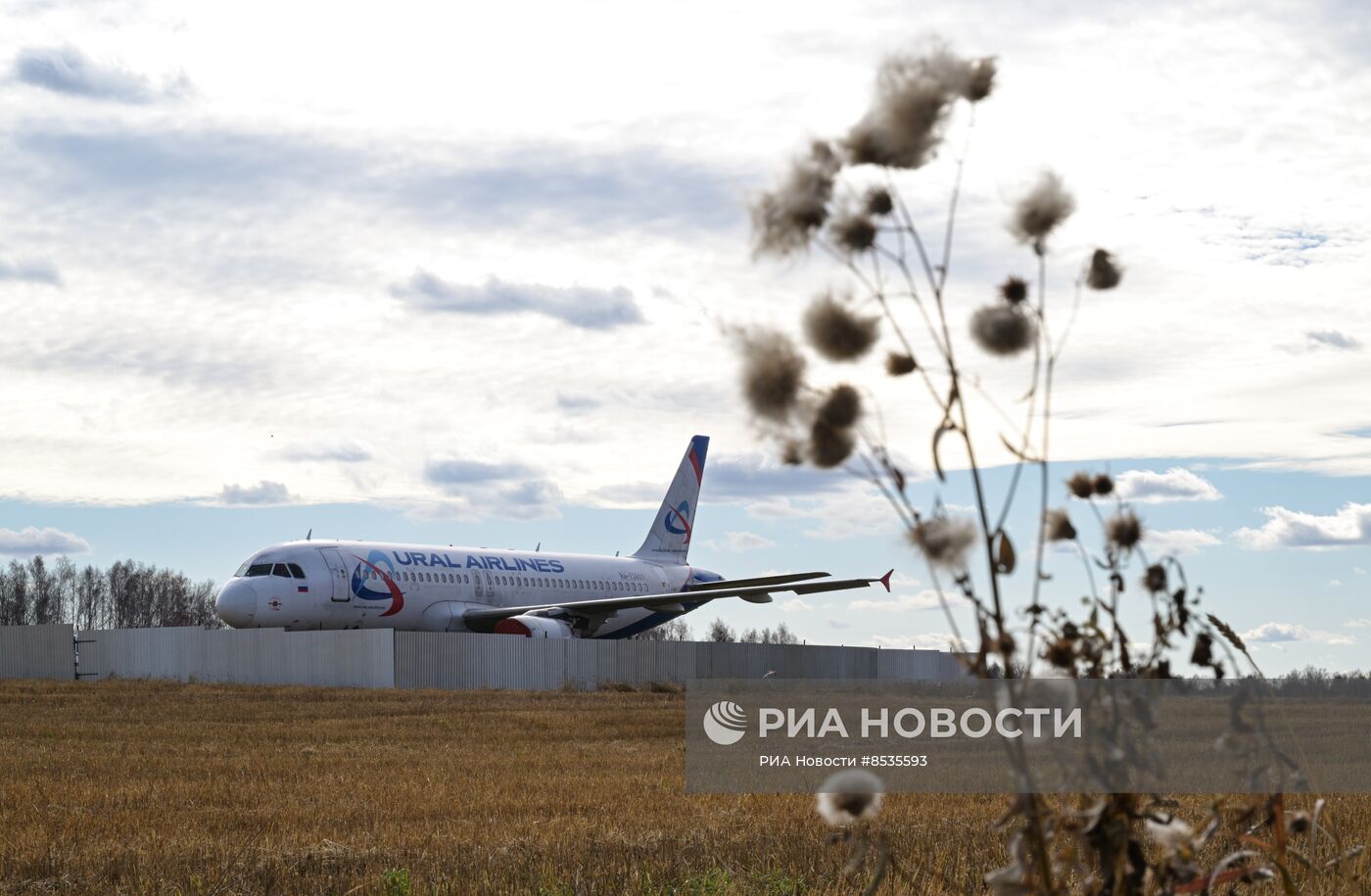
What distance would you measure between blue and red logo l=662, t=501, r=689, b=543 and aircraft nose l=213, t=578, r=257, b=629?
66.4ft

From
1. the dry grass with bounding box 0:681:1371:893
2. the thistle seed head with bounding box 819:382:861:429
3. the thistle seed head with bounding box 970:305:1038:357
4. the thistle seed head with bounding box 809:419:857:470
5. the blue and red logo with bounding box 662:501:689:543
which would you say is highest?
the blue and red logo with bounding box 662:501:689:543

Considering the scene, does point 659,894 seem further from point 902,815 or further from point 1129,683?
point 1129,683

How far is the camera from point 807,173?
4.95ft

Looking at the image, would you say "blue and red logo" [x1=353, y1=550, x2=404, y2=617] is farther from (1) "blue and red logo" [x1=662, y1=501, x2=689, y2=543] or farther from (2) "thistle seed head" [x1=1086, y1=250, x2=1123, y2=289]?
(2) "thistle seed head" [x1=1086, y1=250, x2=1123, y2=289]

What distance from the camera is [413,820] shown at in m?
8.86

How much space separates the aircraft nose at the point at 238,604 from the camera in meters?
33.2

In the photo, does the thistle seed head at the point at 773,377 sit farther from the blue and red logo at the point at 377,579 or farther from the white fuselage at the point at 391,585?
the blue and red logo at the point at 377,579

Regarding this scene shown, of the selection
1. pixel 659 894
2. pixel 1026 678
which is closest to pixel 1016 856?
pixel 1026 678

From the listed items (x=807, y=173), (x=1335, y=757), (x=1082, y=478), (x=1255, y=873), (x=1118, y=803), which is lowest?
(x=1335, y=757)

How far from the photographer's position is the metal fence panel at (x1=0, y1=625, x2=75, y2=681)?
4184 centimetres

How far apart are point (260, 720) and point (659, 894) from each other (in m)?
16.1
